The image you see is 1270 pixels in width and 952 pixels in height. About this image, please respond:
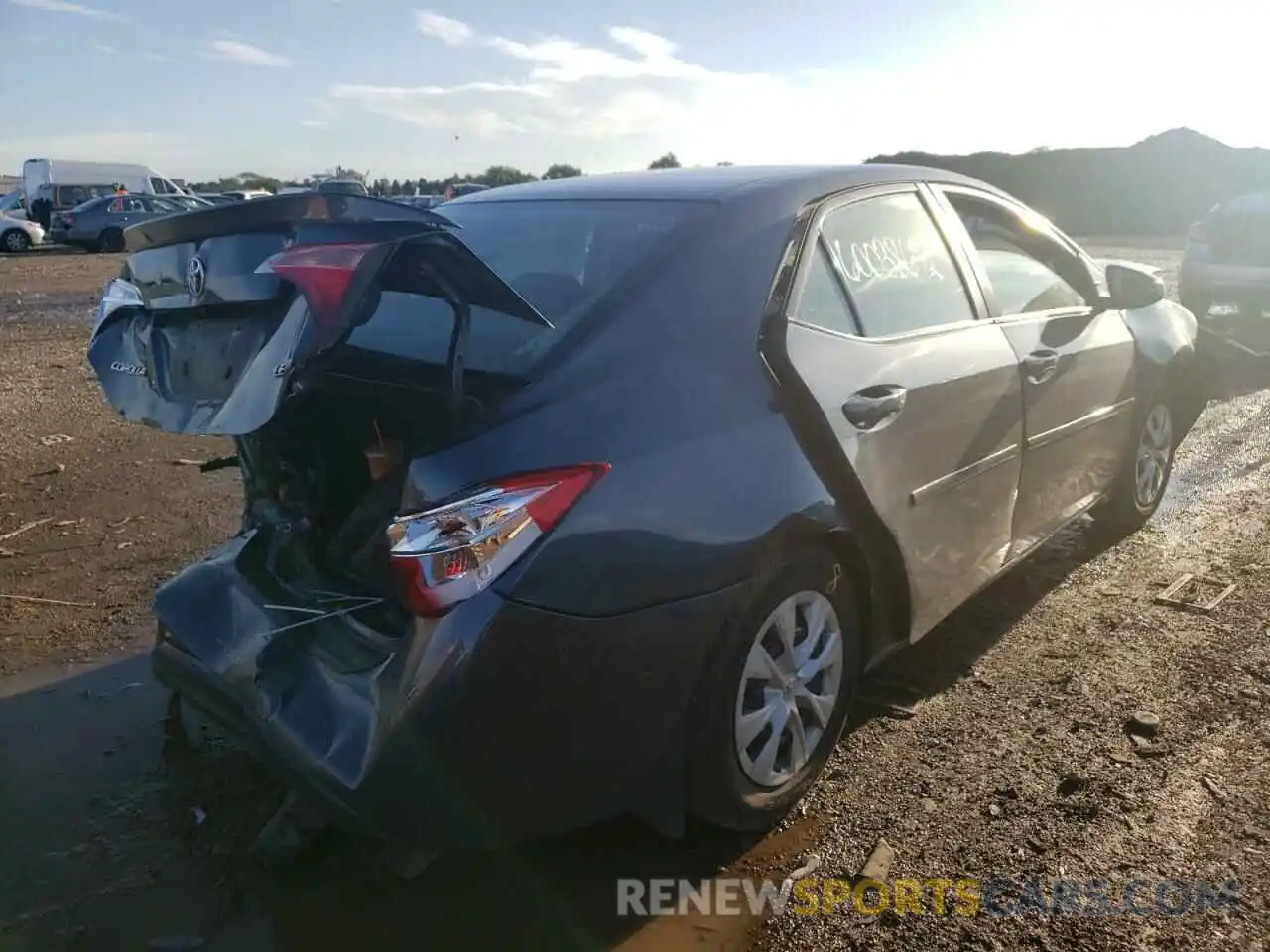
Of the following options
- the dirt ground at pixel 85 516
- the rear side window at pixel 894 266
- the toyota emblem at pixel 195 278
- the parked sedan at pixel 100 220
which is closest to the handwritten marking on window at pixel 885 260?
the rear side window at pixel 894 266

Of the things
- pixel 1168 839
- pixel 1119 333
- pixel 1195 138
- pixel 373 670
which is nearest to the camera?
pixel 373 670

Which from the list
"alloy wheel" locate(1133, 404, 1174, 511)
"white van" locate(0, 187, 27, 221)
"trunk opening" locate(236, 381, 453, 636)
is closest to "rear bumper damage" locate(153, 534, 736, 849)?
"trunk opening" locate(236, 381, 453, 636)

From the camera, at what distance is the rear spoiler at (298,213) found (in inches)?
91.1

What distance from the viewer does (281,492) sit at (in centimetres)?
282

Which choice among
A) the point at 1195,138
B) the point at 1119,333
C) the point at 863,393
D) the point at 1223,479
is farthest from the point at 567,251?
the point at 1195,138

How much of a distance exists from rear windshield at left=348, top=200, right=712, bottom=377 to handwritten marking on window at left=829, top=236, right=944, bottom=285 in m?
0.49

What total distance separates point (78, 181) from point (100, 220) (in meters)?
6.57

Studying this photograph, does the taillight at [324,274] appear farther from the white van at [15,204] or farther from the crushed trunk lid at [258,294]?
the white van at [15,204]

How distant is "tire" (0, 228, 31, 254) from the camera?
2992 centimetres

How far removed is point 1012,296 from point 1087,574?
1366mm

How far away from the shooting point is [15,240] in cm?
3012

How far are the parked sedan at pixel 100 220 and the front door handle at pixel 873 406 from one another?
30.5 m

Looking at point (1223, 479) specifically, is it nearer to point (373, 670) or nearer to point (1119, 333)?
point (1119, 333)

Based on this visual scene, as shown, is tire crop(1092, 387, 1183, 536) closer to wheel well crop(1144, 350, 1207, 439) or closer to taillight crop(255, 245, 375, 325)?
wheel well crop(1144, 350, 1207, 439)
